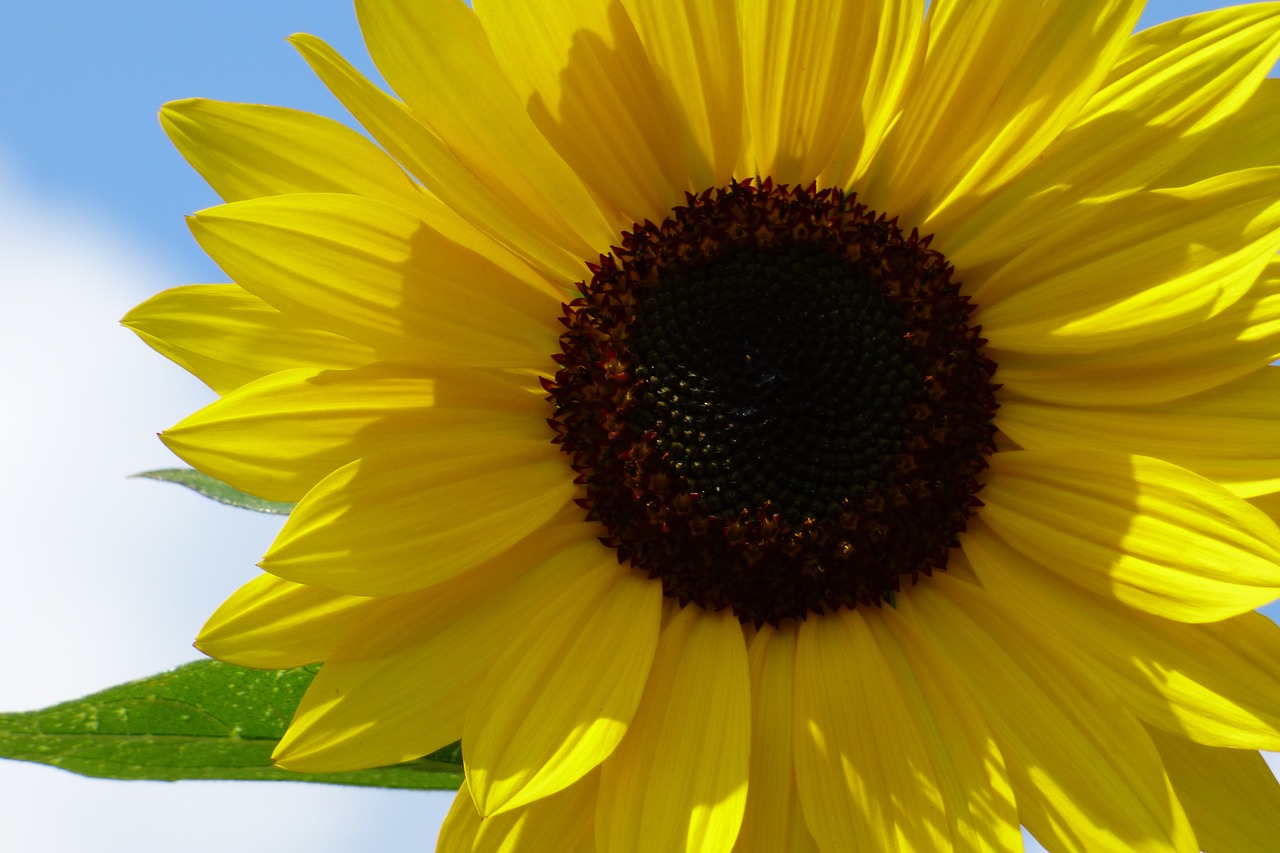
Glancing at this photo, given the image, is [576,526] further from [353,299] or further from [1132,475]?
[1132,475]

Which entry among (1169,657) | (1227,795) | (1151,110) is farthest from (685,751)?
(1151,110)

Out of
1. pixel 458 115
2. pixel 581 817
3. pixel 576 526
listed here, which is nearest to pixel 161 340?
pixel 458 115

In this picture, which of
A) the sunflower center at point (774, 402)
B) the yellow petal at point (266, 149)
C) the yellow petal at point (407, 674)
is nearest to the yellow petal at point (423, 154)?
the yellow petal at point (266, 149)

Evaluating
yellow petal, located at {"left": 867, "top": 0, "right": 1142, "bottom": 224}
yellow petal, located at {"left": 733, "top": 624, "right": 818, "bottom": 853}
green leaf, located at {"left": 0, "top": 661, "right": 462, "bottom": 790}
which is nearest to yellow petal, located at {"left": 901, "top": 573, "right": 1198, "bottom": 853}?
yellow petal, located at {"left": 733, "top": 624, "right": 818, "bottom": 853}

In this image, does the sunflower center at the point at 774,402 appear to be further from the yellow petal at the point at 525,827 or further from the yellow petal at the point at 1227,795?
the yellow petal at the point at 1227,795

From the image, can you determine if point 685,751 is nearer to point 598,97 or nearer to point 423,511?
point 423,511
